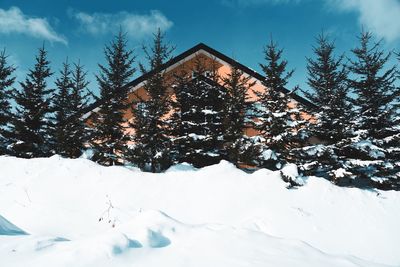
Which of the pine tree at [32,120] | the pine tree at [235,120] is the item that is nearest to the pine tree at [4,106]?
the pine tree at [32,120]

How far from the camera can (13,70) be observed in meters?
21.6

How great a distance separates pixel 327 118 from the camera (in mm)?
15547

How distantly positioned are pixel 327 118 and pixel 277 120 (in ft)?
9.76

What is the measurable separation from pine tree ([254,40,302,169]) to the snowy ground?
111 inches

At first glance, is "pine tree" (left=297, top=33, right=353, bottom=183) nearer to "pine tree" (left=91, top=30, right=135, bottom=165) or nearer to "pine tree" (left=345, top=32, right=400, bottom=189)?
"pine tree" (left=345, top=32, right=400, bottom=189)

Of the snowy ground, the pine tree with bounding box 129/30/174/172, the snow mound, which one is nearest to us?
the snowy ground

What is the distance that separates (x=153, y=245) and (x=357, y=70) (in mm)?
16638

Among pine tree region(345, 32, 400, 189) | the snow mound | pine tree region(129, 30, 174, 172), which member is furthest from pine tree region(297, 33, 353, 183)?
the snow mound

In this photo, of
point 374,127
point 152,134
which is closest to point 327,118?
point 374,127

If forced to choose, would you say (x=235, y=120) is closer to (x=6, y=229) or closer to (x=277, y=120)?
(x=277, y=120)

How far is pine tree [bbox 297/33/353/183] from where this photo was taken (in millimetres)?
14320

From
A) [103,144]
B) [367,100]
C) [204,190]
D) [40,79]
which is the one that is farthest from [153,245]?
[40,79]

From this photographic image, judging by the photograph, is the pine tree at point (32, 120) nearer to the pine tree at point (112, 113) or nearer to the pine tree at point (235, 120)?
the pine tree at point (112, 113)

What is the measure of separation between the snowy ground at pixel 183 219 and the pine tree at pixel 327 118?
279 cm
